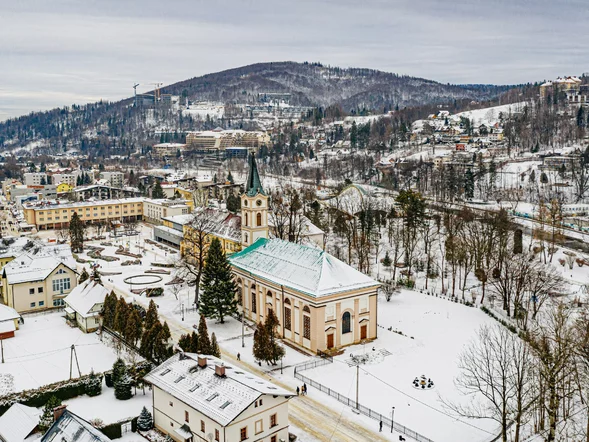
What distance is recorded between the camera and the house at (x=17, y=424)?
20.4 meters

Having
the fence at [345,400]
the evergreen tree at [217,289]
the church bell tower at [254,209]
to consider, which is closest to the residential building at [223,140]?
the church bell tower at [254,209]

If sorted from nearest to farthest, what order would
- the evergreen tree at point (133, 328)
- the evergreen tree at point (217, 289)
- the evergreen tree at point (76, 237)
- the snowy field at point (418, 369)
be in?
1. the snowy field at point (418, 369)
2. the evergreen tree at point (133, 328)
3. the evergreen tree at point (217, 289)
4. the evergreen tree at point (76, 237)

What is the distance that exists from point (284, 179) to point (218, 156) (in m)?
49.1

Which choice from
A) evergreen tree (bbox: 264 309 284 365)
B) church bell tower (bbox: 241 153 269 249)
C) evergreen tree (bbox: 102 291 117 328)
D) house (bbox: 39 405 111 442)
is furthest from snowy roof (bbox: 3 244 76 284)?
house (bbox: 39 405 111 442)

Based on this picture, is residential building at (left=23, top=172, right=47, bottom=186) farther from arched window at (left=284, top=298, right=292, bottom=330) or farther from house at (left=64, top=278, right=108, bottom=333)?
arched window at (left=284, top=298, right=292, bottom=330)

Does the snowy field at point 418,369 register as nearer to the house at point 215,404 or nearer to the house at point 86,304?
the house at point 215,404

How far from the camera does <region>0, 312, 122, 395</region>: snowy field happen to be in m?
28.7

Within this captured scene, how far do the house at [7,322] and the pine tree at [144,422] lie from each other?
15.3m

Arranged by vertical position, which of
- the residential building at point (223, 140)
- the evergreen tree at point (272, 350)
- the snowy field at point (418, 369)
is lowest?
the snowy field at point (418, 369)

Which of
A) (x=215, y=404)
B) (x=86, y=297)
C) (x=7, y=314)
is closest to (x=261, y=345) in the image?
(x=215, y=404)

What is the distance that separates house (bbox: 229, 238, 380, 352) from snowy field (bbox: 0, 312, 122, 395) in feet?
32.8

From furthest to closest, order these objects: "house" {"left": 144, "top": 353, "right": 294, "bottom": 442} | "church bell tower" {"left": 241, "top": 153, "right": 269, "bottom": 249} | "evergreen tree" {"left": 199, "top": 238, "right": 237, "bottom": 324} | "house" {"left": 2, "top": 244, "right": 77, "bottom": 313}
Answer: "church bell tower" {"left": 241, "top": 153, "right": 269, "bottom": 249}, "house" {"left": 2, "top": 244, "right": 77, "bottom": 313}, "evergreen tree" {"left": 199, "top": 238, "right": 237, "bottom": 324}, "house" {"left": 144, "top": 353, "right": 294, "bottom": 442}

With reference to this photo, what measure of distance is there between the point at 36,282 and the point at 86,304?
622 cm

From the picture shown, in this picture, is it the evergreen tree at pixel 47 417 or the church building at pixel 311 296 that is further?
the church building at pixel 311 296
